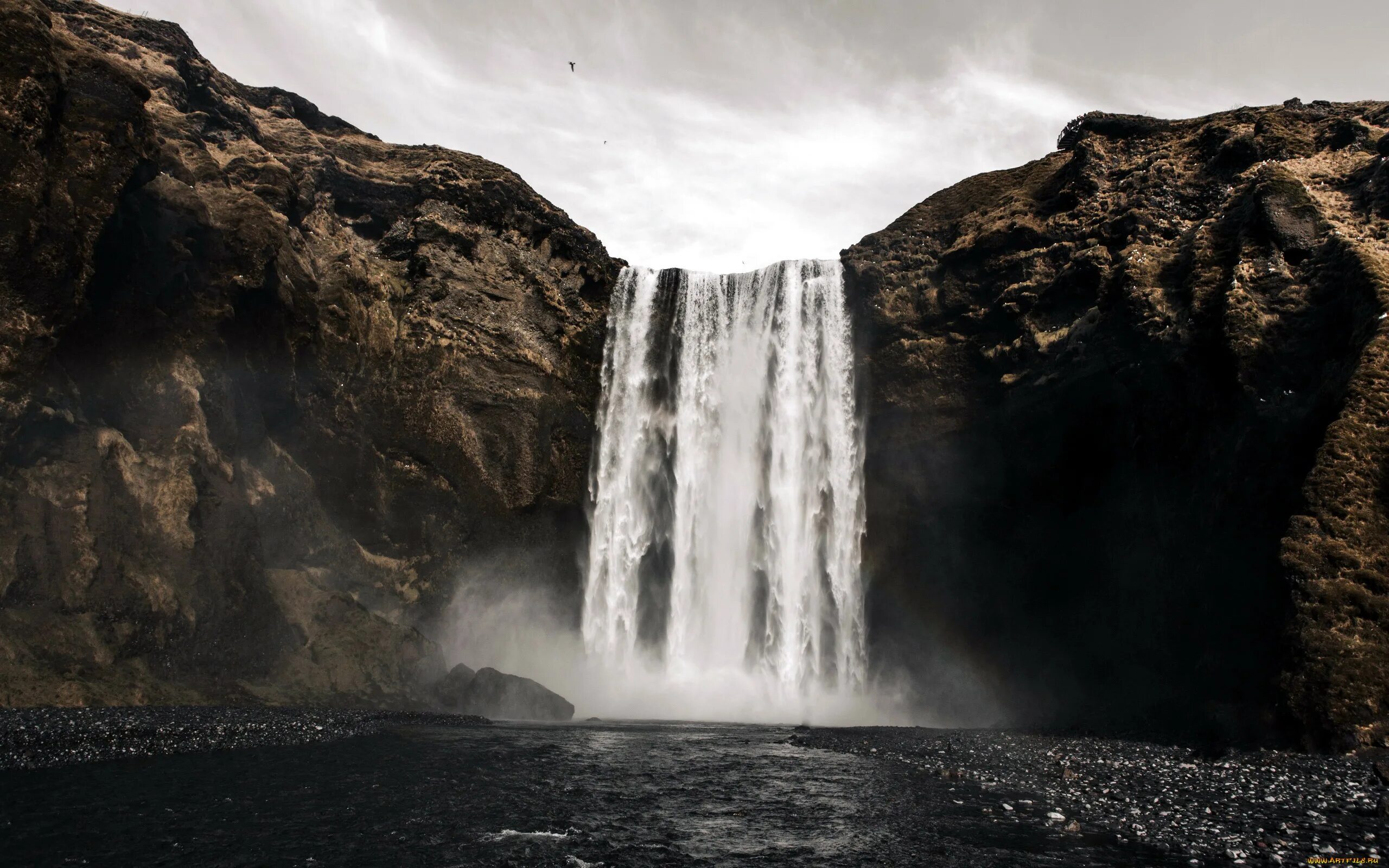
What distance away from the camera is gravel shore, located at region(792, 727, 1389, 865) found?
10.4 m

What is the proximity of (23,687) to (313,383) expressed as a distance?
52.0ft

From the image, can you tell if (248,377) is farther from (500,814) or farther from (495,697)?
(500,814)

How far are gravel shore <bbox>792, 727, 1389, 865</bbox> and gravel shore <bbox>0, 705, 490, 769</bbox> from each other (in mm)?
13897

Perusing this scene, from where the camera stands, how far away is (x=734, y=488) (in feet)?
123

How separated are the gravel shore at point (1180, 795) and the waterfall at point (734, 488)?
14654mm

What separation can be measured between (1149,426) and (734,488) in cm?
1750

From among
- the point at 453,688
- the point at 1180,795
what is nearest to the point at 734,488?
the point at 453,688

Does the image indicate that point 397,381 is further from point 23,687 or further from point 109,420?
point 23,687

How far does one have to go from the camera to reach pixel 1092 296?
2905 centimetres

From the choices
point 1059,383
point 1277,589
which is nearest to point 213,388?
point 1059,383

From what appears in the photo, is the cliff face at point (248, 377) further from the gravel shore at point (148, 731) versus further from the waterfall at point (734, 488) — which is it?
the waterfall at point (734, 488)

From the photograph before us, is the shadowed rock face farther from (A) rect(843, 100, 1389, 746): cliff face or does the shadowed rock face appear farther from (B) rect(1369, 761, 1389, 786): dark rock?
(B) rect(1369, 761, 1389, 786): dark rock

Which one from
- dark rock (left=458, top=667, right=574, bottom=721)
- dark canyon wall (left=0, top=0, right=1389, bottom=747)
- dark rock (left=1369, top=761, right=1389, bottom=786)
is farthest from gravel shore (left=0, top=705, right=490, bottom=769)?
dark rock (left=1369, top=761, right=1389, bottom=786)

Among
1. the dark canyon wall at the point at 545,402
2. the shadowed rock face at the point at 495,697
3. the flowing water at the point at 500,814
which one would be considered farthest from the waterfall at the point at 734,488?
the flowing water at the point at 500,814
